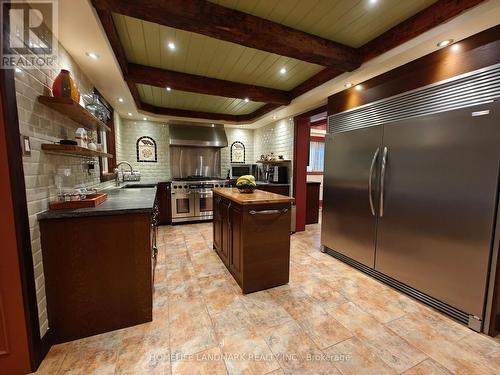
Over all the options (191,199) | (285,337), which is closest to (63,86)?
(285,337)

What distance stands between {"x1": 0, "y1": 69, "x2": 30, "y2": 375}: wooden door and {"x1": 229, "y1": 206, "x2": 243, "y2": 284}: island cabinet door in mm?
1621

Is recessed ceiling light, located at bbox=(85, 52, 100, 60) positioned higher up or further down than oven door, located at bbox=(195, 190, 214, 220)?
higher up

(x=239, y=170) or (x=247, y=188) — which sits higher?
(x=239, y=170)

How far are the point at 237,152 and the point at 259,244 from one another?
4240 mm

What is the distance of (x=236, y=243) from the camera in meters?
2.43

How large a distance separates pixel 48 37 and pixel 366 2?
8.39 ft

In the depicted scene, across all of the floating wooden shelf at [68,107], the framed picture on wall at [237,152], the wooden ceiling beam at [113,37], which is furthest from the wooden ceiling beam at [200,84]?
the framed picture on wall at [237,152]

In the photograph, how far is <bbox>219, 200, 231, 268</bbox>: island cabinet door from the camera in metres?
2.65

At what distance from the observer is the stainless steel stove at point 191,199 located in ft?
15.9

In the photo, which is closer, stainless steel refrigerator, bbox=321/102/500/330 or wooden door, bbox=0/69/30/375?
wooden door, bbox=0/69/30/375

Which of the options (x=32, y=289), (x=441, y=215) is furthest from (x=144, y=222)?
(x=441, y=215)

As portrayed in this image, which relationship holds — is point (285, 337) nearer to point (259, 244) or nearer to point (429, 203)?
point (259, 244)

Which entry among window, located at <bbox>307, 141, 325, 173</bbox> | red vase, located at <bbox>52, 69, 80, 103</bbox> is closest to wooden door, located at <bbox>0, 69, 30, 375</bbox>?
red vase, located at <bbox>52, 69, 80, 103</bbox>

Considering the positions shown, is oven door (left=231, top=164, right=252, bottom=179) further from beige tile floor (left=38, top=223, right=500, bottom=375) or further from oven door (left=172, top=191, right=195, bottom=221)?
beige tile floor (left=38, top=223, right=500, bottom=375)
